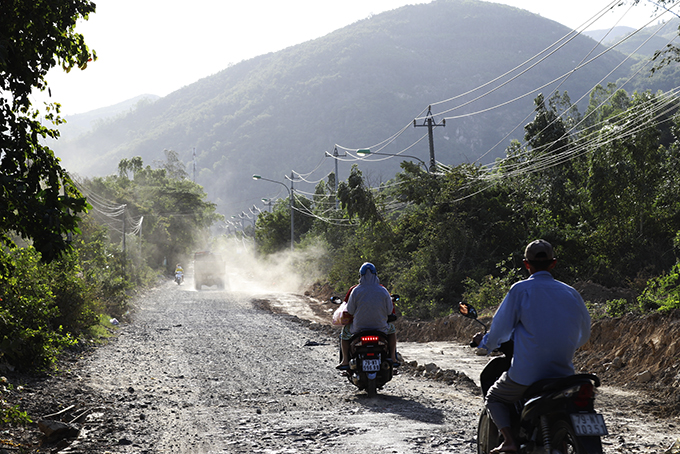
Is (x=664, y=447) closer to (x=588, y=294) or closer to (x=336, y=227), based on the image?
(x=588, y=294)

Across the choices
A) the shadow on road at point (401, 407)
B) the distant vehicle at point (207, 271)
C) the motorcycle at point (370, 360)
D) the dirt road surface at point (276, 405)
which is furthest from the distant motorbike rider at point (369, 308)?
the distant vehicle at point (207, 271)

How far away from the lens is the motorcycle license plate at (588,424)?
3449mm

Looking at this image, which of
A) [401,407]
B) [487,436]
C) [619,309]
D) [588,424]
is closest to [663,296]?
[619,309]

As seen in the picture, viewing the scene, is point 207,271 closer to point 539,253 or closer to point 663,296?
point 663,296

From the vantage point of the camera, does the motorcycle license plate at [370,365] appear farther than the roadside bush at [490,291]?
No

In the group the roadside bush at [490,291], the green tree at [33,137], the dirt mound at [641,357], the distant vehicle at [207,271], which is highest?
the green tree at [33,137]

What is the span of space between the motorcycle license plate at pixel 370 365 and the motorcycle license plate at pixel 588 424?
4.80 meters

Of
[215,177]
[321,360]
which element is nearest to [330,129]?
[215,177]

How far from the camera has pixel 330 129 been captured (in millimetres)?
182750

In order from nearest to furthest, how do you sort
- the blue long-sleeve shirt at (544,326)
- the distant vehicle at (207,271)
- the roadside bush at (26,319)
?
the blue long-sleeve shirt at (544,326), the roadside bush at (26,319), the distant vehicle at (207,271)

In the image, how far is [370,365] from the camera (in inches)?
322

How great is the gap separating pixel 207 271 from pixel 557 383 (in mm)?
45568

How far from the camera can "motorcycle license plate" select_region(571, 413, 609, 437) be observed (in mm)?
3449

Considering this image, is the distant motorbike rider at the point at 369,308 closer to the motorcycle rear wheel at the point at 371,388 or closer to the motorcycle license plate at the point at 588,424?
the motorcycle rear wheel at the point at 371,388
